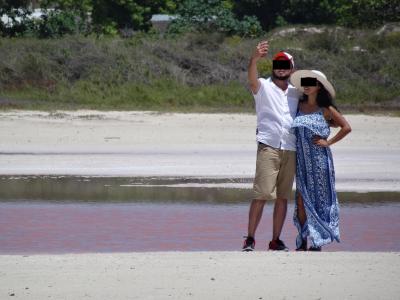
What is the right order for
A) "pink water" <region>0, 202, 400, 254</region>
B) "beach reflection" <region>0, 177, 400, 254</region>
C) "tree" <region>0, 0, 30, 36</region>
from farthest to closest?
"tree" <region>0, 0, 30, 36</region>
"beach reflection" <region>0, 177, 400, 254</region>
"pink water" <region>0, 202, 400, 254</region>

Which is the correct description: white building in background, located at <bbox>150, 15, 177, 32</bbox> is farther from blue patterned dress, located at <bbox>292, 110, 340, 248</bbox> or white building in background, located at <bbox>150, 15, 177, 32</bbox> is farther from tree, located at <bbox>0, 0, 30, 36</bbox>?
blue patterned dress, located at <bbox>292, 110, 340, 248</bbox>

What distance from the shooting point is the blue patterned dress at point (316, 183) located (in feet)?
31.6

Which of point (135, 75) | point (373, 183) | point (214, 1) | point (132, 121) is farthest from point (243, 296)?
point (214, 1)

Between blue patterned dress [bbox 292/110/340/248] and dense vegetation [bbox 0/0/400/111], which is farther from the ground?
blue patterned dress [bbox 292/110/340/248]

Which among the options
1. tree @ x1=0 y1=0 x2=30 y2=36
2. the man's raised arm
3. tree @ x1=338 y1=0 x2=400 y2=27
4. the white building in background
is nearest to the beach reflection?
the man's raised arm

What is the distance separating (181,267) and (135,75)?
2176cm

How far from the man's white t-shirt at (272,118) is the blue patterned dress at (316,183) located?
3.3 inches

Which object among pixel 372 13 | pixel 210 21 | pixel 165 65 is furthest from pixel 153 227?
pixel 372 13

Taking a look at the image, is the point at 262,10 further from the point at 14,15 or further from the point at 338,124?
the point at 338,124

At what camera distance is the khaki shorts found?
31.5 feet

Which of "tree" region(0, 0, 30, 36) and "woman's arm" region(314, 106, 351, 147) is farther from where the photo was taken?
"tree" region(0, 0, 30, 36)

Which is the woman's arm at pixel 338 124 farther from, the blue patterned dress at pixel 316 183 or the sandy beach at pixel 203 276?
the sandy beach at pixel 203 276

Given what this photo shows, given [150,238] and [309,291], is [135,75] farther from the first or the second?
[309,291]

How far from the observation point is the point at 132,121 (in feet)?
78.8
